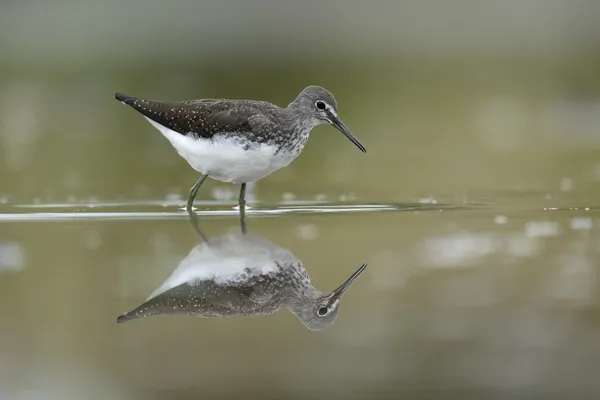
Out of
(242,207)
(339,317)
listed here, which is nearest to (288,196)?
(242,207)

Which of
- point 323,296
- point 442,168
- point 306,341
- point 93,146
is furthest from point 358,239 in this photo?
point 93,146

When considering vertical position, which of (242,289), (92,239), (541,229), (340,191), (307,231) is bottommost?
(242,289)

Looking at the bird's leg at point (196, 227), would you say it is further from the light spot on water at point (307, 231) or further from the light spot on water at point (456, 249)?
the light spot on water at point (456, 249)

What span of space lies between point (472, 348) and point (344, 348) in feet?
1.77

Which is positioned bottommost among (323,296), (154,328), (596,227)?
(154,328)

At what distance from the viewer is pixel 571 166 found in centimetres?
979

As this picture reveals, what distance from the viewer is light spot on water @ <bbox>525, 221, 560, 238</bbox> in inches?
257

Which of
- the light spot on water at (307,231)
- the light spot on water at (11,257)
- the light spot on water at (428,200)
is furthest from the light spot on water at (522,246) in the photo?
the light spot on water at (11,257)

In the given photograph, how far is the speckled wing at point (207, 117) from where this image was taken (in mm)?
7797

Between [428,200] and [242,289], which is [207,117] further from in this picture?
[242,289]

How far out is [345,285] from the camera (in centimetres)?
523

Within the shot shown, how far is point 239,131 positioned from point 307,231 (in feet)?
4.59

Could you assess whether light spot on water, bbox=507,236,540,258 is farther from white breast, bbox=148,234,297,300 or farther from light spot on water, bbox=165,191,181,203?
light spot on water, bbox=165,191,181,203

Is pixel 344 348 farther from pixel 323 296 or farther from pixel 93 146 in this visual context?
pixel 93 146
